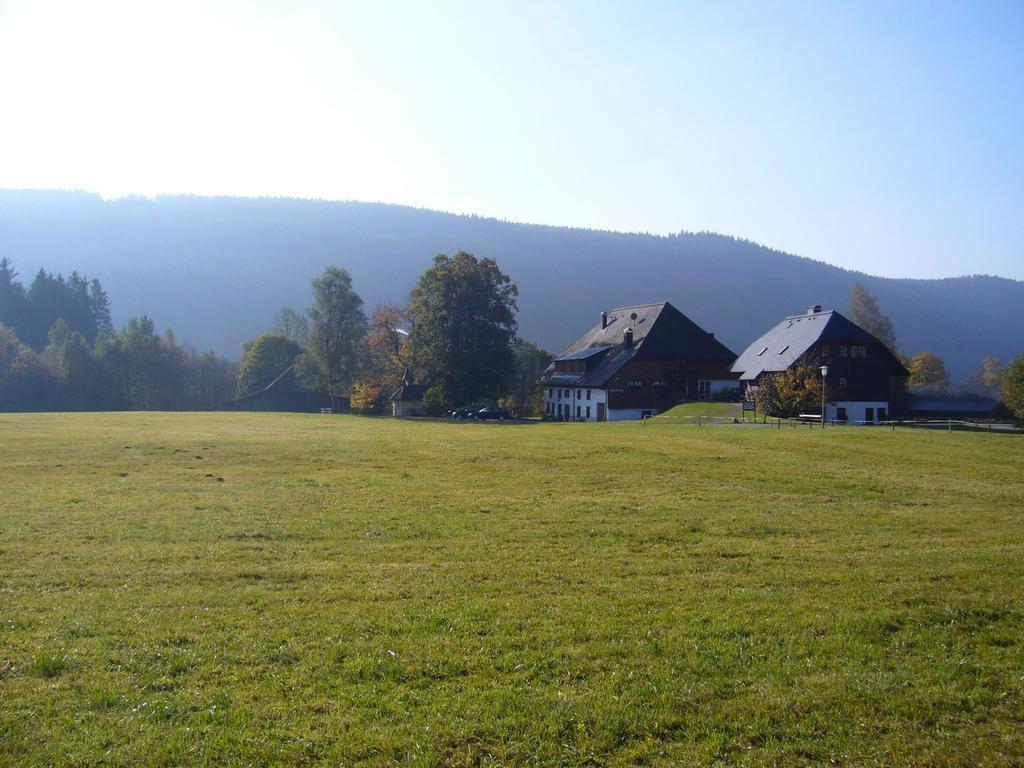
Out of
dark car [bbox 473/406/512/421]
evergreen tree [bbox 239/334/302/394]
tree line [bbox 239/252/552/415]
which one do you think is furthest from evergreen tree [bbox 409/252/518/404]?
evergreen tree [bbox 239/334/302/394]

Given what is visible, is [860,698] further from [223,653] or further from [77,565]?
[77,565]

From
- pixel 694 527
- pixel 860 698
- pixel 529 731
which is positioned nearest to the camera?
pixel 529 731

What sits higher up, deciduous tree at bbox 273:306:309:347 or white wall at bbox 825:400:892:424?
deciduous tree at bbox 273:306:309:347

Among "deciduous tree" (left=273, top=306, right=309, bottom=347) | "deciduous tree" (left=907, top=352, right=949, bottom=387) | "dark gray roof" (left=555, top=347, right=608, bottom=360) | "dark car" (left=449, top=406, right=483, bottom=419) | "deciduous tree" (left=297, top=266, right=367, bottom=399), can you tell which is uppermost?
"deciduous tree" (left=273, top=306, right=309, bottom=347)

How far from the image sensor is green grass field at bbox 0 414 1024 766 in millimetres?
6402

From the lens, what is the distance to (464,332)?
267ft

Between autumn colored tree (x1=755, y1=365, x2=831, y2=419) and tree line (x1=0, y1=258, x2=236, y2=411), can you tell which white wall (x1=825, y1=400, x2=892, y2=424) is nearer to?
autumn colored tree (x1=755, y1=365, x2=831, y2=419)

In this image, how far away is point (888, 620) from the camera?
9.34m

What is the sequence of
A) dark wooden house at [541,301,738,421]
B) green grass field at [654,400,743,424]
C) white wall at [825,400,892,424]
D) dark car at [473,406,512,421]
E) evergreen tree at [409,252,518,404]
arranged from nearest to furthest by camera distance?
green grass field at [654,400,743,424]
white wall at [825,400,892,424]
dark car at [473,406,512,421]
dark wooden house at [541,301,738,421]
evergreen tree at [409,252,518,404]

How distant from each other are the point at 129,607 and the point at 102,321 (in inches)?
5868

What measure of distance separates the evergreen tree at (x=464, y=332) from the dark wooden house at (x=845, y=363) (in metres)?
26.4

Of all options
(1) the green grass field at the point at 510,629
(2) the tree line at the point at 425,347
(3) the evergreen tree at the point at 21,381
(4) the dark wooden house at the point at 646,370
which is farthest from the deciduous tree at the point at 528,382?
(1) the green grass field at the point at 510,629

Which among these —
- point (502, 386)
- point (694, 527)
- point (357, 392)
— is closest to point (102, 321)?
point (357, 392)

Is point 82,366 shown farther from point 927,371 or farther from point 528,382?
point 927,371
